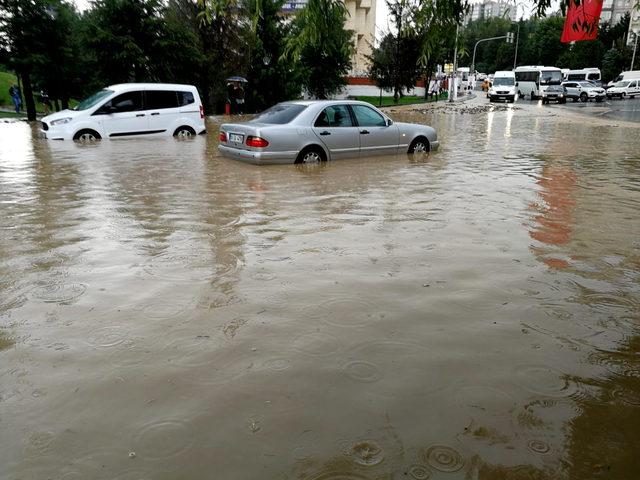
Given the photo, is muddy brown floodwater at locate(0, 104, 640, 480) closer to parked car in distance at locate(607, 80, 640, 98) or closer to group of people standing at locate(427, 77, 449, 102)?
group of people standing at locate(427, 77, 449, 102)

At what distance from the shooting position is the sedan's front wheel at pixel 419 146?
1280 cm

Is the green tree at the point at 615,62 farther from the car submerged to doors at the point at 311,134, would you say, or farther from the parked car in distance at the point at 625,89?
the car submerged to doors at the point at 311,134

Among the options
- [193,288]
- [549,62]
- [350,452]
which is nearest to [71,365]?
[193,288]

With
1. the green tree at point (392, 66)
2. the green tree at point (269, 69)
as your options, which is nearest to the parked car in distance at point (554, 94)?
the green tree at point (392, 66)

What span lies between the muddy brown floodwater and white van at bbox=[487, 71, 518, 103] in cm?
3816

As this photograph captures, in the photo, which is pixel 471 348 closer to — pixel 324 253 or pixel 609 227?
pixel 324 253

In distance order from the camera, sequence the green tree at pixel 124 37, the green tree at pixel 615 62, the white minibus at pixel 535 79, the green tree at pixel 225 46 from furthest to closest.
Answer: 1. the green tree at pixel 615 62
2. the white minibus at pixel 535 79
3. the green tree at pixel 225 46
4. the green tree at pixel 124 37

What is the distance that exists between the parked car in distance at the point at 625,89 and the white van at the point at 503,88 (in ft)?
43.7

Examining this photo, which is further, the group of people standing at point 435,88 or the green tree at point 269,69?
the group of people standing at point 435,88

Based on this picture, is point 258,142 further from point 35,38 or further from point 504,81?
point 504,81

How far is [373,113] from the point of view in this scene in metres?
11.9

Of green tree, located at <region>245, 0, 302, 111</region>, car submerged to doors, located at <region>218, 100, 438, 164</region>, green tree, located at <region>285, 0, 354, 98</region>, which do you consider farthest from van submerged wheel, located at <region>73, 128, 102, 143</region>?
green tree, located at <region>245, 0, 302, 111</region>

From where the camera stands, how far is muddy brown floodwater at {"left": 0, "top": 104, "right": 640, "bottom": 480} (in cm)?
250

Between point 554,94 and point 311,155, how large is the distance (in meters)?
39.0
